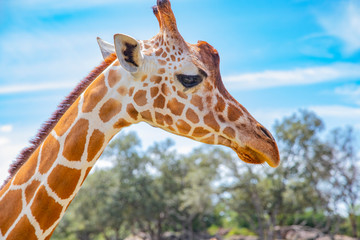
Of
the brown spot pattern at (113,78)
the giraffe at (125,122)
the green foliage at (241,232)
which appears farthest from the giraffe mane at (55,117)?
the green foliage at (241,232)

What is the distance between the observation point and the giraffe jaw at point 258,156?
2642 millimetres

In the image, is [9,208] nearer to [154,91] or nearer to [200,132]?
[154,91]

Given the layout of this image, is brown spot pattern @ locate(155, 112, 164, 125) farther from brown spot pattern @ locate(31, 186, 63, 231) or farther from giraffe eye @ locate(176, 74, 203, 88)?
brown spot pattern @ locate(31, 186, 63, 231)

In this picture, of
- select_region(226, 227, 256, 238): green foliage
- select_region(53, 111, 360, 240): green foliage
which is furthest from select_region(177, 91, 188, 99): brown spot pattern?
select_region(226, 227, 256, 238): green foliage

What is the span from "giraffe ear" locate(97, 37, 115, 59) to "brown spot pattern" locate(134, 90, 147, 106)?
0.86 metres

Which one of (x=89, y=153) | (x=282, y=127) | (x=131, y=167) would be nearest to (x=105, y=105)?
(x=89, y=153)

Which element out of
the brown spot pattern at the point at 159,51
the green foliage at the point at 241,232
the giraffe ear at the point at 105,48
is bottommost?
the green foliage at the point at 241,232

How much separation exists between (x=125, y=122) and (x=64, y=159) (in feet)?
1.80

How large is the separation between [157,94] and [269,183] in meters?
36.5

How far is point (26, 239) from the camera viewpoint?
8.58 ft

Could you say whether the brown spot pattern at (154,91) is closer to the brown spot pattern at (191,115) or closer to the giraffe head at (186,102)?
the giraffe head at (186,102)

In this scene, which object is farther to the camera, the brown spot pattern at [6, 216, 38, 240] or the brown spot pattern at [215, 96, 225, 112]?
the brown spot pattern at [215, 96, 225, 112]

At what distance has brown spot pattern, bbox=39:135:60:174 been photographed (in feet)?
9.02

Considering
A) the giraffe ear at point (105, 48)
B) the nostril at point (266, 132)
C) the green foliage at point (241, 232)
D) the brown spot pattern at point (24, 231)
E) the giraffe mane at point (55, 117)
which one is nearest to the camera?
the brown spot pattern at point (24, 231)
